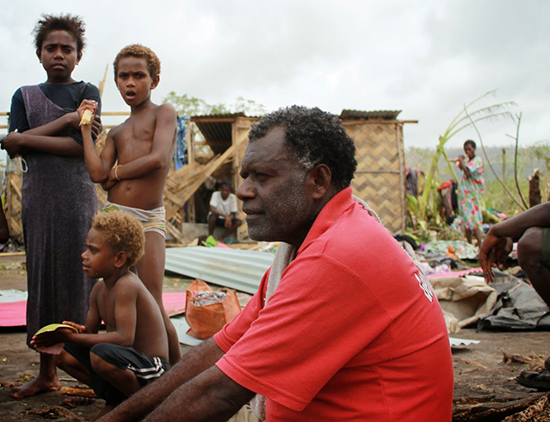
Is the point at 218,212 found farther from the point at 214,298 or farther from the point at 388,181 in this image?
the point at 214,298

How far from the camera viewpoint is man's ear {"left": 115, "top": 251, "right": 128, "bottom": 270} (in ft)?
8.20

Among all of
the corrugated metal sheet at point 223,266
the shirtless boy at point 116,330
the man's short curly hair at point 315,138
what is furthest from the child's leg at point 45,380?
the corrugated metal sheet at point 223,266

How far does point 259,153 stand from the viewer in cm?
142

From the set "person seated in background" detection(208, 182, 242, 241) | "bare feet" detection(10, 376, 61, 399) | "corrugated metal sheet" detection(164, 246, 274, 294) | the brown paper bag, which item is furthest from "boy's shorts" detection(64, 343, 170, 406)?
"person seated in background" detection(208, 182, 242, 241)

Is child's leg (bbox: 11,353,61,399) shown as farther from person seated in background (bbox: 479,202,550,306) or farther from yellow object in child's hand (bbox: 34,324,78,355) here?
person seated in background (bbox: 479,202,550,306)

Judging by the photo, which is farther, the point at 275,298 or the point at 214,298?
the point at 214,298

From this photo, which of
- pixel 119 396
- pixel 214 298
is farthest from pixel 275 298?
pixel 214 298

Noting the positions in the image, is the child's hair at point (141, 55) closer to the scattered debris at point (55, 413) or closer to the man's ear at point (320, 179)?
the scattered debris at point (55, 413)

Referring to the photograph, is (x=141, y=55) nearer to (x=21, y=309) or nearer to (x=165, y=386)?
(x=165, y=386)

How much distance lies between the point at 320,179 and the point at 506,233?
5.16ft

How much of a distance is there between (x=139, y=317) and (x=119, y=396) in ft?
1.14

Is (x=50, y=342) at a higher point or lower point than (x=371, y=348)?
lower

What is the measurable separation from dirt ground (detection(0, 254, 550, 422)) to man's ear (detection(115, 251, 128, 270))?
0.65m

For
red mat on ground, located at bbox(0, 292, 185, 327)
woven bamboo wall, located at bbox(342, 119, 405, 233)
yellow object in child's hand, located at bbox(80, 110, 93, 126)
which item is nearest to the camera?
yellow object in child's hand, located at bbox(80, 110, 93, 126)
